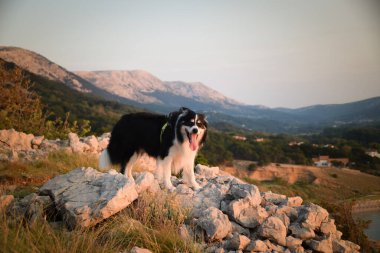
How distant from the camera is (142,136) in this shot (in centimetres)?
852

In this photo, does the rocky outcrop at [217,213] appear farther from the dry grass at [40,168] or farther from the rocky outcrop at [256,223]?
the dry grass at [40,168]

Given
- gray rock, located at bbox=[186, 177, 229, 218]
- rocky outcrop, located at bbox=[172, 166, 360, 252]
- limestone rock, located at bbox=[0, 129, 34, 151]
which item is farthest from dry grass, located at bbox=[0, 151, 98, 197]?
rocky outcrop, located at bbox=[172, 166, 360, 252]

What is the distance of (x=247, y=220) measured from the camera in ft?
20.1

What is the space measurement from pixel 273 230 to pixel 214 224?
105cm

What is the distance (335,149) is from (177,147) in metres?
76.7

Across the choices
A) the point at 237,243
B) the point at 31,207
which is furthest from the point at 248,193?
the point at 31,207

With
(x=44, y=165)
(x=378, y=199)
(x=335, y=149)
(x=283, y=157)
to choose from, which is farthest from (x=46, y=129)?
(x=335, y=149)

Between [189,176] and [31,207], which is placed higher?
[189,176]

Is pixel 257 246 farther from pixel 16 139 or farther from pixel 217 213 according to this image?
pixel 16 139

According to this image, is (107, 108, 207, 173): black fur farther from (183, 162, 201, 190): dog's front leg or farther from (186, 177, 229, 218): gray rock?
(186, 177, 229, 218): gray rock

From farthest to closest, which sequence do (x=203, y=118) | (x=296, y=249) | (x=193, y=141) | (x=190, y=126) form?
(x=203, y=118), (x=193, y=141), (x=190, y=126), (x=296, y=249)

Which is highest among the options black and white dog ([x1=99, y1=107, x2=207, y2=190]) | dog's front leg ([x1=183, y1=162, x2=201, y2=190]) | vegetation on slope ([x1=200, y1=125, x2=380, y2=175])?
black and white dog ([x1=99, y1=107, x2=207, y2=190])

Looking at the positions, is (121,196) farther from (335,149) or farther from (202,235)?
(335,149)

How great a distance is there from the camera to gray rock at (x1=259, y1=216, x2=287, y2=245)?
5.71 m
